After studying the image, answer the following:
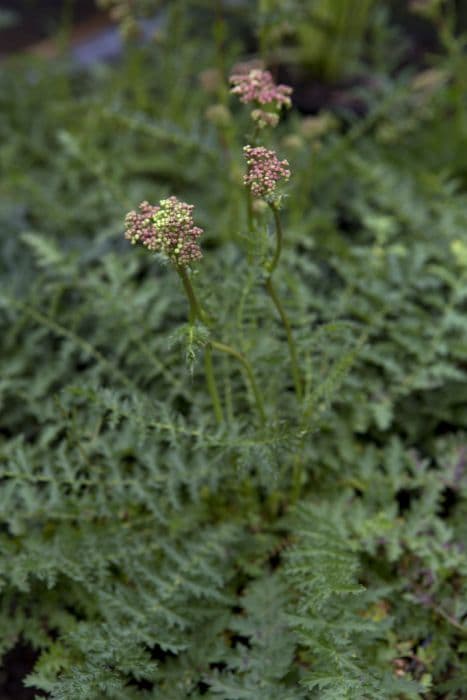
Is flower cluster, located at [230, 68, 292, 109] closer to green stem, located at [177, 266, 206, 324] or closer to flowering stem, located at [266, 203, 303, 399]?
flowering stem, located at [266, 203, 303, 399]

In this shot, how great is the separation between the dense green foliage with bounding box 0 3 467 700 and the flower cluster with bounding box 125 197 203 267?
0.55 feet

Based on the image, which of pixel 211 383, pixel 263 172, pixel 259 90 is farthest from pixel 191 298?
pixel 259 90

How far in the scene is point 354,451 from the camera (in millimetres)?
2090

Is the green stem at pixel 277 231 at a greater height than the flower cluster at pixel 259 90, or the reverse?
the flower cluster at pixel 259 90

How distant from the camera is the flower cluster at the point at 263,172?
1291 millimetres

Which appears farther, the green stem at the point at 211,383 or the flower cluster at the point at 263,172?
the green stem at the point at 211,383

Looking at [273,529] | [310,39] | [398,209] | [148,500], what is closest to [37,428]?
[148,500]

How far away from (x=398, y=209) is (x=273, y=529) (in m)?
1.32

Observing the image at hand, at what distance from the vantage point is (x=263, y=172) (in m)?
1.30

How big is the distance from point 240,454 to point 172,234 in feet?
1.93

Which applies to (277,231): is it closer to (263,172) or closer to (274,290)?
(263,172)

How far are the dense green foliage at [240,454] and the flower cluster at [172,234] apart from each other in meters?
0.17

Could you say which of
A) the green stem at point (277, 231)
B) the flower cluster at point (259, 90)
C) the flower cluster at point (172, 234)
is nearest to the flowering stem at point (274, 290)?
the green stem at point (277, 231)

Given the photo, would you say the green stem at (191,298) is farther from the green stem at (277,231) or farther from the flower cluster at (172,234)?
the green stem at (277,231)
